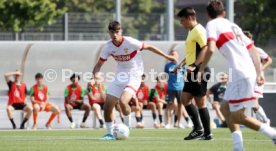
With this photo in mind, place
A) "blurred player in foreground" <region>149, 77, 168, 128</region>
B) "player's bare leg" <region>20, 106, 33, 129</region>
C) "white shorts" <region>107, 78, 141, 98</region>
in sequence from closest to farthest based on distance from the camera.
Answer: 1. "white shorts" <region>107, 78, 141, 98</region>
2. "player's bare leg" <region>20, 106, 33, 129</region>
3. "blurred player in foreground" <region>149, 77, 168, 128</region>

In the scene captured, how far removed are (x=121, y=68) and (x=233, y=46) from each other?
200 inches

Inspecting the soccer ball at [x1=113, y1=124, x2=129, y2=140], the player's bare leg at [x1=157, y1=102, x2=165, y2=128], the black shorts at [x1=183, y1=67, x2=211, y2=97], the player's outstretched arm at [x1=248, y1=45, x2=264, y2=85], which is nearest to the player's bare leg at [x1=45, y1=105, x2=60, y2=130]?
the player's bare leg at [x1=157, y1=102, x2=165, y2=128]

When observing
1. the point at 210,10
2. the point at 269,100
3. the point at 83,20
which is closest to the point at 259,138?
the point at 210,10

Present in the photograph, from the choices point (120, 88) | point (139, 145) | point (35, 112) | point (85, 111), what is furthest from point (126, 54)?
point (85, 111)

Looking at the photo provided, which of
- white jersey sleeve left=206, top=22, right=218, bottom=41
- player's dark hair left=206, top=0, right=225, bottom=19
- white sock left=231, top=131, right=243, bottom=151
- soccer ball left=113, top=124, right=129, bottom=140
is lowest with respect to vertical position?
soccer ball left=113, top=124, right=129, bottom=140

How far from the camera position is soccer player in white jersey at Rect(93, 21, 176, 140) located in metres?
17.0

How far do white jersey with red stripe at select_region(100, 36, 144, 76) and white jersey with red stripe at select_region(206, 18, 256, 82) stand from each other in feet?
15.3

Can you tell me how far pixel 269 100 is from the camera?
953 inches

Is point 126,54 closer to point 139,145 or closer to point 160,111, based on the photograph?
point 139,145

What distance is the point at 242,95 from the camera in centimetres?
1245

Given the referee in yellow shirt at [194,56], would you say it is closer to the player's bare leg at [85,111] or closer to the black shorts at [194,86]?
the black shorts at [194,86]

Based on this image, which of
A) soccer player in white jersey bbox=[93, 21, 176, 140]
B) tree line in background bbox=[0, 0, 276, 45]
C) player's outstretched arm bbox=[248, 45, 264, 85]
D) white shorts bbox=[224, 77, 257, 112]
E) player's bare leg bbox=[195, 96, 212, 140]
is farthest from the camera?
tree line in background bbox=[0, 0, 276, 45]

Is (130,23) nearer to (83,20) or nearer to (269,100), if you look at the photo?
(83,20)

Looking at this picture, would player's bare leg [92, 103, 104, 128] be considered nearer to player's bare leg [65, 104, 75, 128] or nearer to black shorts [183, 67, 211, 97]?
player's bare leg [65, 104, 75, 128]
